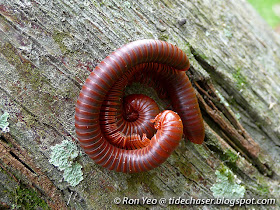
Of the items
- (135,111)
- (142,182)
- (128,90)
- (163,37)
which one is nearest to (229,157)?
(142,182)

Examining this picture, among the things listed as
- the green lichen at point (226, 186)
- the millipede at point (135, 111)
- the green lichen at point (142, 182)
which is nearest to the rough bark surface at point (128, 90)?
the green lichen at point (142, 182)

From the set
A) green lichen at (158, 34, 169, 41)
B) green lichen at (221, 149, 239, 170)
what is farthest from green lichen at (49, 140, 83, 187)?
green lichen at (221, 149, 239, 170)

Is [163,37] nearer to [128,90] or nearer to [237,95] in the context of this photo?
[128,90]

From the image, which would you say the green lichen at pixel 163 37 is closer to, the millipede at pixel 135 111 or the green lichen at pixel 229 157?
the millipede at pixel 135 111

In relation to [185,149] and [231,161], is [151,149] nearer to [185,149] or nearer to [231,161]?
[185,149]

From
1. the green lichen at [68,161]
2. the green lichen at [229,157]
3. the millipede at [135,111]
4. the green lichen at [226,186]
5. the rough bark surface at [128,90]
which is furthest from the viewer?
the green lichen at [229,157]

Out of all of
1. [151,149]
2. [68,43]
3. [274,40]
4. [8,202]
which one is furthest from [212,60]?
[8,202]

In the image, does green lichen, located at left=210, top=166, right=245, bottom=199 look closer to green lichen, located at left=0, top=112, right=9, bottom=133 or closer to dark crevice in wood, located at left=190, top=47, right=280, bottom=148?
dark crevice in wood, located at left=190, top=47, right=280, bottom=148
